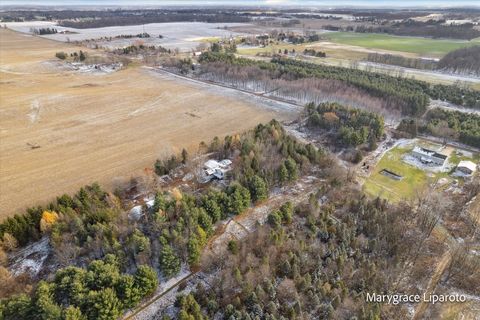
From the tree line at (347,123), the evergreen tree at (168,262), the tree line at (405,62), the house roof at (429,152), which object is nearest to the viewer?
the evergreen tree at (168,262)

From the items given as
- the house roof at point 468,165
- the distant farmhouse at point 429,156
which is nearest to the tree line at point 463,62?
the distant farmhouse at point 429,156

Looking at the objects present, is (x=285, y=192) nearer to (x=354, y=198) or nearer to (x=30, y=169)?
(x=354, y=198)

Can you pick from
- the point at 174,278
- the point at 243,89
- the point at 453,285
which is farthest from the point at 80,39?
the point at 453,285

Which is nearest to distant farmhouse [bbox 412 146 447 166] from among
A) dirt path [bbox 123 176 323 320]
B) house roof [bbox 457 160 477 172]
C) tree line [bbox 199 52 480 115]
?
house roof [bbox 457 160 477 172]

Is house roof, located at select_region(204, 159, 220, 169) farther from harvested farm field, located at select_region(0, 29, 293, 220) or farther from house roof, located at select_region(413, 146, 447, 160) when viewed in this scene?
house roof, located at select_region(413, 146, 447, 160)

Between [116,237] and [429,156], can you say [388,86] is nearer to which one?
[429,156]

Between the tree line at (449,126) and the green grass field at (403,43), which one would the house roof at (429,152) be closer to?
the tree line at (449,126)

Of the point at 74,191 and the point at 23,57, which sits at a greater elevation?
the point at 23,57
